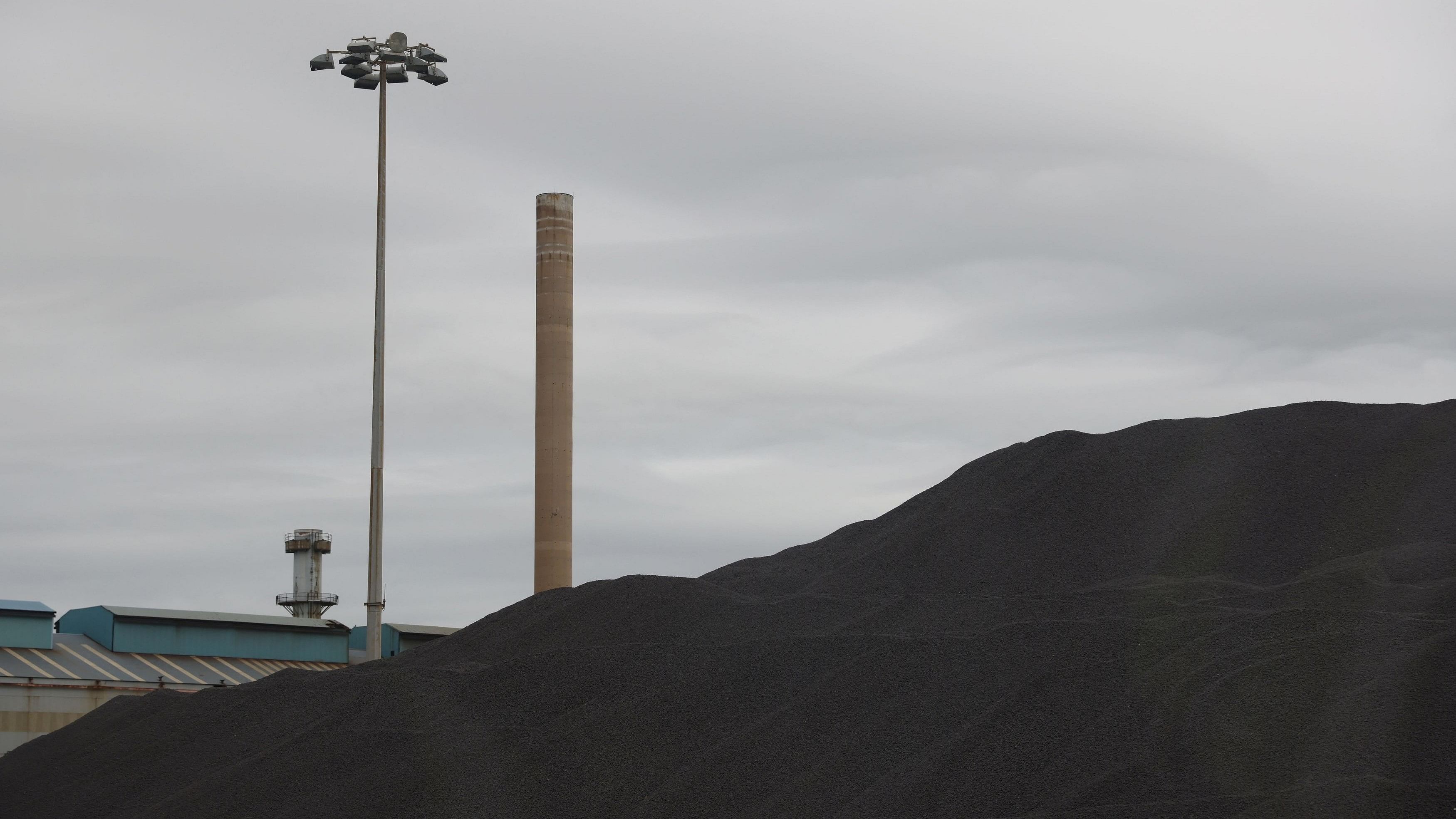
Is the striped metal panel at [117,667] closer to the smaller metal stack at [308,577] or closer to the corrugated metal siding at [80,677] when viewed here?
the corrugated metal siding at [80,677]

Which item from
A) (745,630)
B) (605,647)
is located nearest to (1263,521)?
(745,630)

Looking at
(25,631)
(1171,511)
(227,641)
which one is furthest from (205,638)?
(1171,511)

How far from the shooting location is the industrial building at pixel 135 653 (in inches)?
906

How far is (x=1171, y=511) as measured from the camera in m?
17.1

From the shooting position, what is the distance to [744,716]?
1295cm

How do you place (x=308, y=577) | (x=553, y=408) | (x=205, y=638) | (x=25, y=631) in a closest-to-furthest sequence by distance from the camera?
(x=25, y=631), (x=205, y=638), (x=553, y=408), (x=308, y=577)

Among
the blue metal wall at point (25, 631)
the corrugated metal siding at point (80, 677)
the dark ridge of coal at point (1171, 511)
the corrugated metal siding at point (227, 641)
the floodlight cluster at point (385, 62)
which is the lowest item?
the corrugated metal siding at point (80, 677)

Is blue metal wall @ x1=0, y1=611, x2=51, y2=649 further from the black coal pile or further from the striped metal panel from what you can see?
the black coal pile

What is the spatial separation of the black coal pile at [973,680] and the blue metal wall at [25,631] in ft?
19.0

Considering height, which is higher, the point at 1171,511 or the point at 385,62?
the point at 385,62

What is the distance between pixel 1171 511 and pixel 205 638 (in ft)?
62.3

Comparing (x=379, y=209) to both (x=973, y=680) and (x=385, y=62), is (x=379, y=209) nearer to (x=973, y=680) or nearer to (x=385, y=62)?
(x=385, y=62)

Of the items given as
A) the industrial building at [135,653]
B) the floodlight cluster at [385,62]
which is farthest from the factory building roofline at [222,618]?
the floodlight cluster at [385,62]

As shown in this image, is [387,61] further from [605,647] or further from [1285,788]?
[1285,788]
